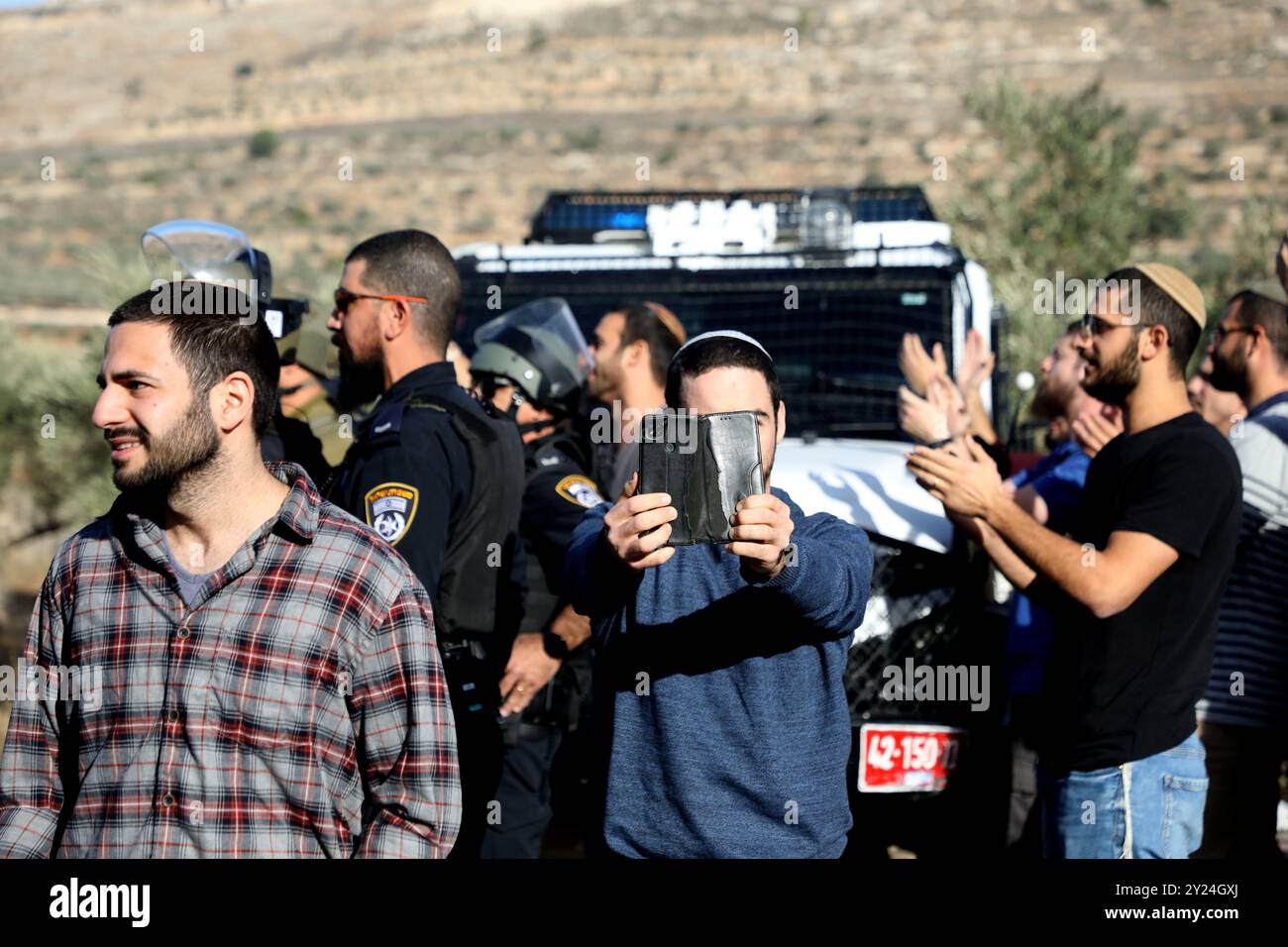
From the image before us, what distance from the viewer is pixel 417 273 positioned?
12.4ft

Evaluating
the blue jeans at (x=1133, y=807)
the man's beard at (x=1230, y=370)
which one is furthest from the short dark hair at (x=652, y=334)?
the blue jeans at (x=1133, y=807)

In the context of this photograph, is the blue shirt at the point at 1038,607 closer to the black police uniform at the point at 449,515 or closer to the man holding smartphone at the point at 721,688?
the black police uniform at the point at 449,515

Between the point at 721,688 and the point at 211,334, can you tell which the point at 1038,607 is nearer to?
the point at 721,688

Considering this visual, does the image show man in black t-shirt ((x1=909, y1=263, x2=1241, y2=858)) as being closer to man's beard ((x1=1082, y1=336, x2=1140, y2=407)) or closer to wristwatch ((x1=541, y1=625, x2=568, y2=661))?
man's beard ((x1=1082, y1=336, x2=1140, y2=407))

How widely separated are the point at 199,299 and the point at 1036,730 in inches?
91.8

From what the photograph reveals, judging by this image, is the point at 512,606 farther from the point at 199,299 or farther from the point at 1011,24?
the point at 1011,24

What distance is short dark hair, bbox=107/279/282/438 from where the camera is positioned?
2.51 meters

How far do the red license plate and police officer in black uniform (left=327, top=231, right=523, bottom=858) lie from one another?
123cm

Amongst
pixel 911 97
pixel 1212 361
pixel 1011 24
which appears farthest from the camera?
pixel 1011 24

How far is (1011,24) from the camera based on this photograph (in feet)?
186

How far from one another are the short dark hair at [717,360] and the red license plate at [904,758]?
6.88ft
